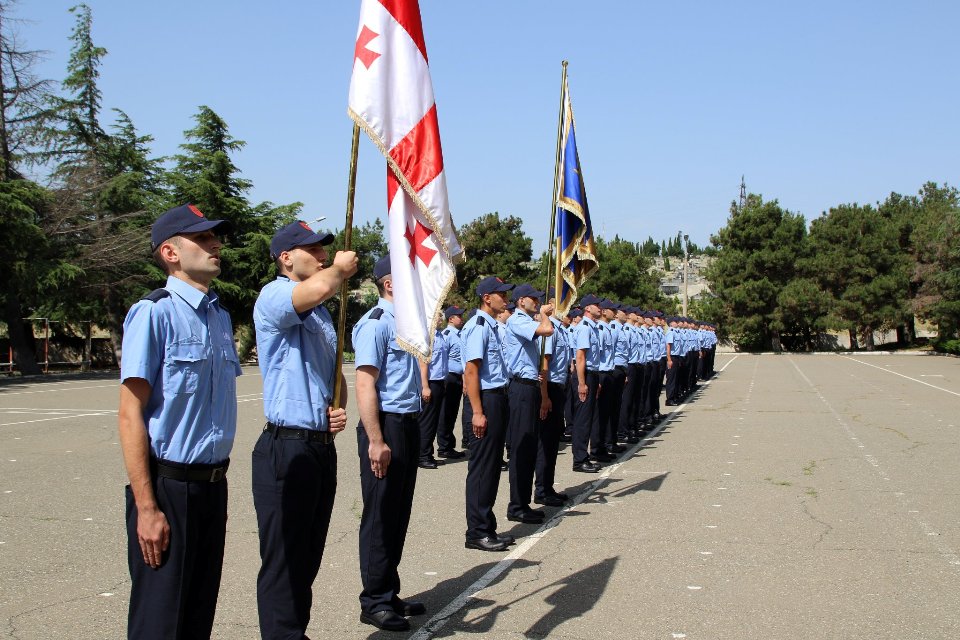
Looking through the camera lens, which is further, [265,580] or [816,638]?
[816,638]

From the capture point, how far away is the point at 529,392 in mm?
7586

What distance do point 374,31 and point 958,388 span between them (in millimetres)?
23870

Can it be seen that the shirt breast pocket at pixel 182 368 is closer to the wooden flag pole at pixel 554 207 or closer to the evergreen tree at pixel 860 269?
the wooden flag pole at pixel 554 207

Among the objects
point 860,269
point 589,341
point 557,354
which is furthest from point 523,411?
point 860,269

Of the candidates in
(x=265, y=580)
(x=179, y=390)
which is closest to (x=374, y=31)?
(x=179, y=390)

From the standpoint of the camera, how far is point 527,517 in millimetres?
7461

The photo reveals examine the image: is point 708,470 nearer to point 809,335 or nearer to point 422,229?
point 422,229

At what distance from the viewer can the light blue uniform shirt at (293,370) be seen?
4.00 meters

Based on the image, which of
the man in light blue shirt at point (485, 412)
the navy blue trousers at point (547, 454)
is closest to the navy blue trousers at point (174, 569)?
the man in light blue shirt at point (485, 412)

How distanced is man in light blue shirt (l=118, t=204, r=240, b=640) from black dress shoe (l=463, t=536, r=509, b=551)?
131 inches

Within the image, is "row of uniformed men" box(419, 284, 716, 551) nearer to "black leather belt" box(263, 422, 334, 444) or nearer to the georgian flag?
the georgian flag

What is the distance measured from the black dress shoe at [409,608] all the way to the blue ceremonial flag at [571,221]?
14.6 feet

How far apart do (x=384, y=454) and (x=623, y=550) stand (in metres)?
2.49

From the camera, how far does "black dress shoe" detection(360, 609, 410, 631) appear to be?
15.3 ft
